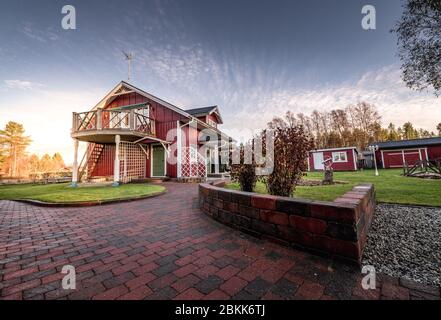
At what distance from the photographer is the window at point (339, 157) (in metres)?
22.4

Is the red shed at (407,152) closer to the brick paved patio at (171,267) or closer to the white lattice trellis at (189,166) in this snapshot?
the white lattice trellis at (189,166)

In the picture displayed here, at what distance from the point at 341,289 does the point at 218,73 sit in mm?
11597

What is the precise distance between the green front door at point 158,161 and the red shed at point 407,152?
27.4 meters

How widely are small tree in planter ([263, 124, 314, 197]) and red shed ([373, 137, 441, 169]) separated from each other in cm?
2636

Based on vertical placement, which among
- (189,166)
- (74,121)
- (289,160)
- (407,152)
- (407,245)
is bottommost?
(407,245)

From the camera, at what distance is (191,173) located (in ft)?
38.3

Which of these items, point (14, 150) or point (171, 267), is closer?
point (171, 267)

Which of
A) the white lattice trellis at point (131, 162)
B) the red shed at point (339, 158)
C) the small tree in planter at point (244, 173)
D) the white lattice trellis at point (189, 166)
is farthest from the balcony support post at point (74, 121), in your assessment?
the red shed at point (339, 158)

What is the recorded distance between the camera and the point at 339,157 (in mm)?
22656

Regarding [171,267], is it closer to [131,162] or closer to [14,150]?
[131,162]

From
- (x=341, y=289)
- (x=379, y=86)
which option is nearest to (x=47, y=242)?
(x=341, y=289)

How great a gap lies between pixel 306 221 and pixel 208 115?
15.2 m

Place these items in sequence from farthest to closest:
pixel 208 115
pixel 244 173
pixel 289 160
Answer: pixel 208 115 → pixel 244 173 → pixel 289 160

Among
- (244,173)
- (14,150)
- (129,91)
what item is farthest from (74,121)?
(14,150)
